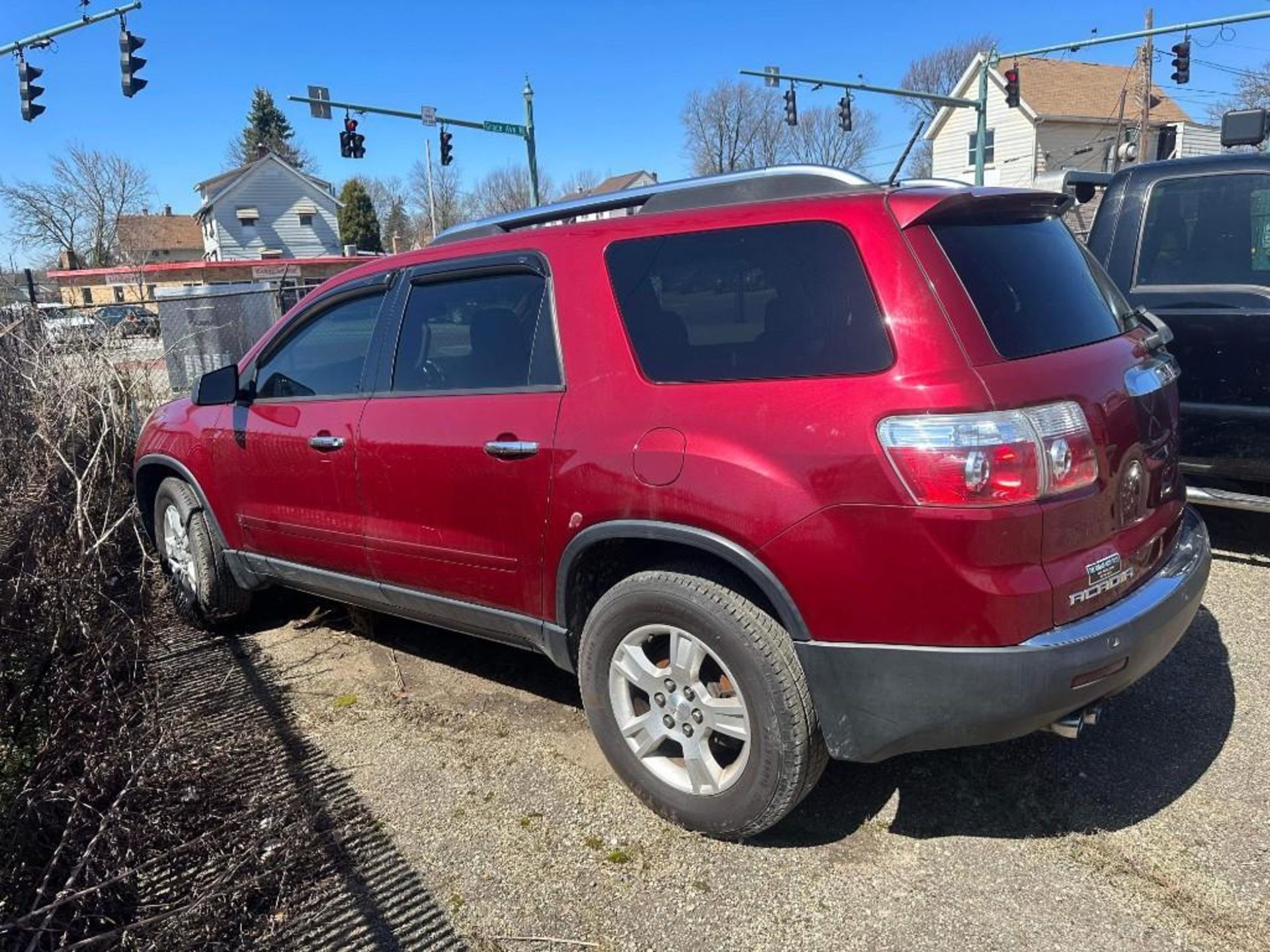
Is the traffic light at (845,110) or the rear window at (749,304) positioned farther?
the traffic light at (845,110)

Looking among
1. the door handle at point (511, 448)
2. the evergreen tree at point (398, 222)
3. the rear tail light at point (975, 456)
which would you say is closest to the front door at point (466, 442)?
the door handle at point (511, 448)

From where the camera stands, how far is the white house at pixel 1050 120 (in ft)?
126

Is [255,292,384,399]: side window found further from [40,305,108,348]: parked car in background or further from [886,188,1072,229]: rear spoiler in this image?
[40,305,108,348]: parked car in background

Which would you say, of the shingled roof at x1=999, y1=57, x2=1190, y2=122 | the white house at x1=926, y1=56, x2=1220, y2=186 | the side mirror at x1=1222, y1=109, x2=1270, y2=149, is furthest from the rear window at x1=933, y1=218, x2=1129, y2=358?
the shingled roof at x1=999, y1=57, x2=1190, y2=122

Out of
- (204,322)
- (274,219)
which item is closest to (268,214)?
(274,219)

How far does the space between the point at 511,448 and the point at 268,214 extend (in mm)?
64772

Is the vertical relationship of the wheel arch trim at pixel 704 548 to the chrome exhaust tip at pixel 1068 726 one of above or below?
above

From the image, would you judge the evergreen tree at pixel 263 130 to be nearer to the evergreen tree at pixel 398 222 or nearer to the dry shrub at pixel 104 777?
the evergreen tree at pixel 398 222

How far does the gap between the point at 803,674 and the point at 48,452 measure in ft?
16.4

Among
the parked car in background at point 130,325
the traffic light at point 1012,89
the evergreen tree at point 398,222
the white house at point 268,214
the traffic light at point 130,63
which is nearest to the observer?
the parked car in background at point 130,325

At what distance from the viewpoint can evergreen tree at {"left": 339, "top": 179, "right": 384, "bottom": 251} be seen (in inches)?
2576

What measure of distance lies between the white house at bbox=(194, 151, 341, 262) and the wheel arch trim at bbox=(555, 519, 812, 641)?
6122 cm

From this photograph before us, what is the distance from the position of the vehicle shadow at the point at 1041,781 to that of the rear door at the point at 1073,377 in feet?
2.66

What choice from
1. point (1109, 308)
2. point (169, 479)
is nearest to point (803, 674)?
point (1109, 308)
